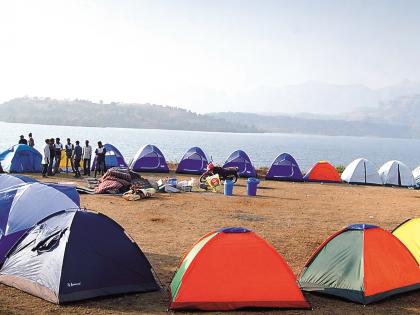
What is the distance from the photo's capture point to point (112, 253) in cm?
827

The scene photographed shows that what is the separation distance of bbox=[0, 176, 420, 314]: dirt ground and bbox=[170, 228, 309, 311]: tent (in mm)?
249

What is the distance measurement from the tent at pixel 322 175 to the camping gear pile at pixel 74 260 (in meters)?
19.6

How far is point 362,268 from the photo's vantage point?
8.20 m

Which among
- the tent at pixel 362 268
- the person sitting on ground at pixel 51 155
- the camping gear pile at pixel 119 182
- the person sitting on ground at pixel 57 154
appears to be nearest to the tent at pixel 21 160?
the person sitting on ground at pixel 57 154

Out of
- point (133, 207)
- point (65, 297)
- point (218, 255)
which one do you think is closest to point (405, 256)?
point (218, 255)

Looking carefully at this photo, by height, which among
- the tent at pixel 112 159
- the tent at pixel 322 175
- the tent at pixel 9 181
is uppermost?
the tent at pixel 9 181

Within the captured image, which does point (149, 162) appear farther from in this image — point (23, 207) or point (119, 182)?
point (23, 207)

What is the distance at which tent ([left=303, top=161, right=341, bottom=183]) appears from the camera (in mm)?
27078

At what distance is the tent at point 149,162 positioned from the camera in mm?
27281

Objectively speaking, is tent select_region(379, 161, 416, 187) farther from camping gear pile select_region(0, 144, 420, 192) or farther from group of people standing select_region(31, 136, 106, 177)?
group of people standing select_region(31, 136, 106, 177)

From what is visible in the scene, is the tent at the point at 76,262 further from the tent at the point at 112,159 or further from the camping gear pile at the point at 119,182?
the tent at the point at 112,159

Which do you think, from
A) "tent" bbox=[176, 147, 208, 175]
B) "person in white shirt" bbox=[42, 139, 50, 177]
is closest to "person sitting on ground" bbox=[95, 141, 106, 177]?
"person in white shirt" bbox=[42, 139, 50, 177]

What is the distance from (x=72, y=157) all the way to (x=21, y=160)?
2.46m

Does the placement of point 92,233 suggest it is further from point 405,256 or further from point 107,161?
point 107,161
